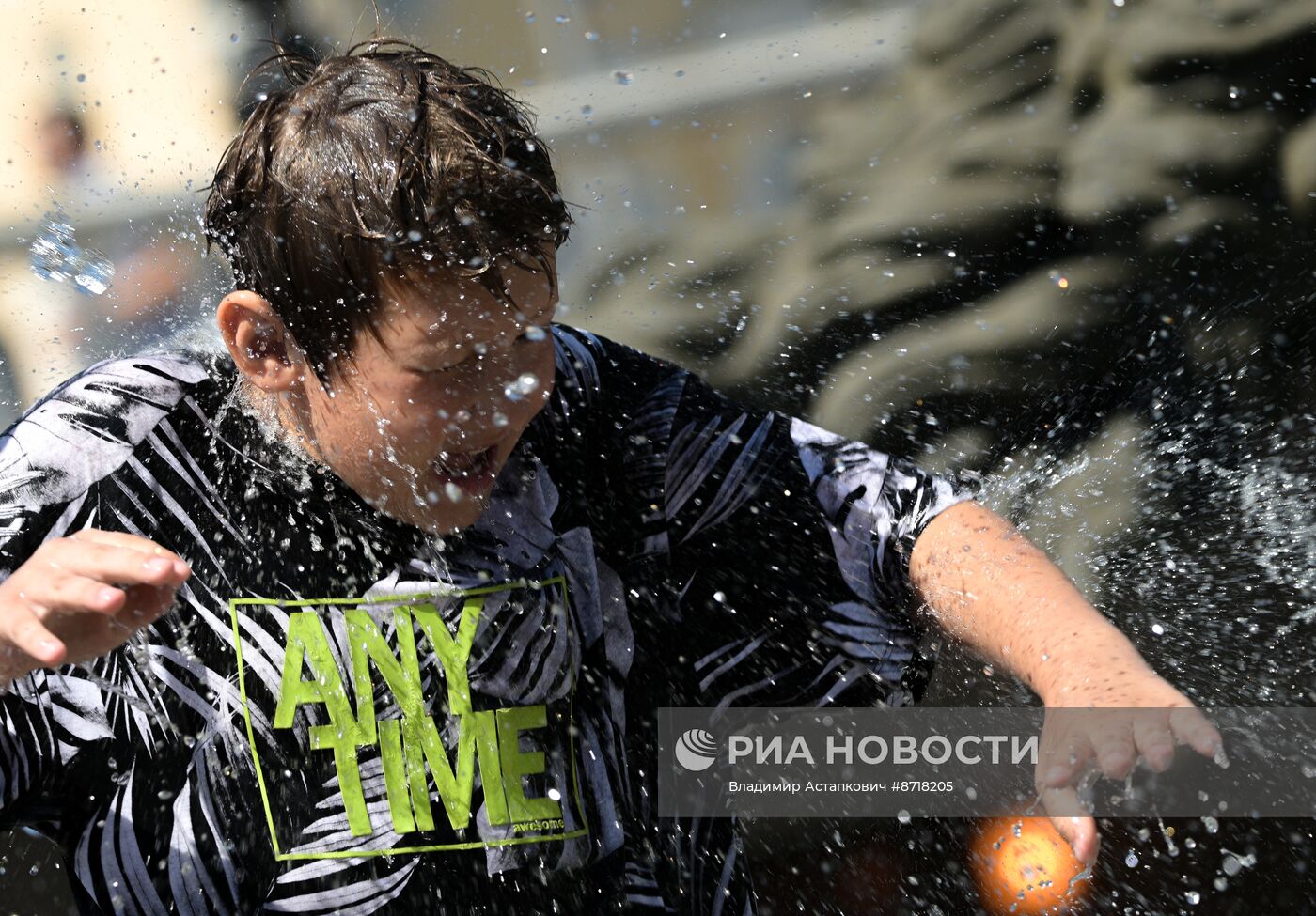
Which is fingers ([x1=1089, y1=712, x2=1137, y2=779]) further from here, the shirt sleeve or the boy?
the shirt sleeve

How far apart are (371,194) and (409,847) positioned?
0.76 meters

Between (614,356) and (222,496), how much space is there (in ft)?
1.81

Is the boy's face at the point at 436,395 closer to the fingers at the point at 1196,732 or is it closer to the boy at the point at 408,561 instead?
the boy at the point at 408,561

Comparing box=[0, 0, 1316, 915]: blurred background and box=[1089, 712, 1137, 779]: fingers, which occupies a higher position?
box=[0, 0, 1316, 915]: blurred background

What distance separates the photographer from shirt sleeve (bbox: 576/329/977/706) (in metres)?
1.64

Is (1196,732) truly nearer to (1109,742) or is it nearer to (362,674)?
(1109,742)

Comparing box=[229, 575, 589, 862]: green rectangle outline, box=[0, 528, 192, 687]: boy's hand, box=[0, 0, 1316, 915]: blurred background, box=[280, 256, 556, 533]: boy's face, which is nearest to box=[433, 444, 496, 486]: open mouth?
box=[280, 256, 556, 533]: boy's face

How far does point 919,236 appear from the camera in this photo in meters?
2.51

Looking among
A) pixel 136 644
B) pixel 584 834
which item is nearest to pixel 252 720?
pixel 136 644

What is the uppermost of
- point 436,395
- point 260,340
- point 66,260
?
point 66,260

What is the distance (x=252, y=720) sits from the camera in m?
1.49

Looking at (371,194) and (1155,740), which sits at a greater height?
(371,194)

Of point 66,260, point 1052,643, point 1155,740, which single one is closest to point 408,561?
point 1052,643

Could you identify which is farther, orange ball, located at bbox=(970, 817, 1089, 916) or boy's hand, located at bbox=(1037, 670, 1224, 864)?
orange ball, located at bbox=(970, 817, 1089, 916)
